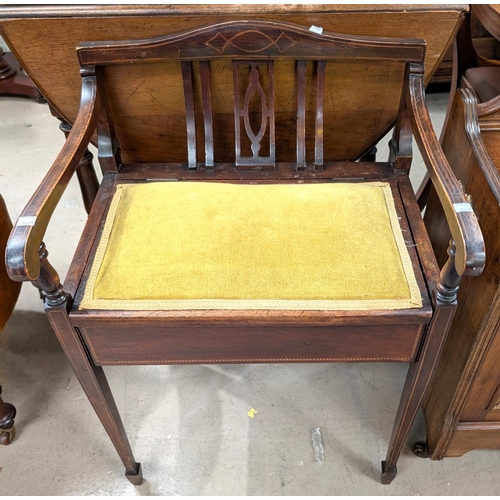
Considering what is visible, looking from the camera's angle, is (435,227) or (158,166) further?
(435,227)

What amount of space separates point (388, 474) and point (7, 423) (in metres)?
0.99

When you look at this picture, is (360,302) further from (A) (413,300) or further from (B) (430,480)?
(B) (430,480)

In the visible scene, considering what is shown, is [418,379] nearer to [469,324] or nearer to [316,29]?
[469,324]

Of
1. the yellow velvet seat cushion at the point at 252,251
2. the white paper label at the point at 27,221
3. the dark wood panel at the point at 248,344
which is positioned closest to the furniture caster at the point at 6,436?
the dark wood panel at the point at 248,344

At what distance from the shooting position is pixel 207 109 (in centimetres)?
118

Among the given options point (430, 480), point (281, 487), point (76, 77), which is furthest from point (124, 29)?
point (430, 480)

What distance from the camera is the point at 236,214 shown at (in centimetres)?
106

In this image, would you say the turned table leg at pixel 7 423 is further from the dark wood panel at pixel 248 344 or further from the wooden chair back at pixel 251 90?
the wooden chair back at pixel 251 90

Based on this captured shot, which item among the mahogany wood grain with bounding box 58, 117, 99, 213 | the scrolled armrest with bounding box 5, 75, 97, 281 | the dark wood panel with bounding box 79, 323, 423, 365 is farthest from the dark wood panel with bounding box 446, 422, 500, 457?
the mahogany wood grain with bounding box 58, 117, 99, 213

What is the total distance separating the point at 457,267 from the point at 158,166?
0.71m

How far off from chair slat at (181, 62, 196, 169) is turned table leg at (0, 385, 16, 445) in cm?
81

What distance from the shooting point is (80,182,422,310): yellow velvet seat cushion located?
0.94 m

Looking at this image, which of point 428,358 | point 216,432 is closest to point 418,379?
point 428,358

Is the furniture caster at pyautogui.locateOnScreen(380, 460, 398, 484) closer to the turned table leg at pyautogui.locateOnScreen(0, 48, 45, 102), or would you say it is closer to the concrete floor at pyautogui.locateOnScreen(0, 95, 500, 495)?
the concrete floor at pyautogui.locateOnScreen(0, 95, 500, 495)
